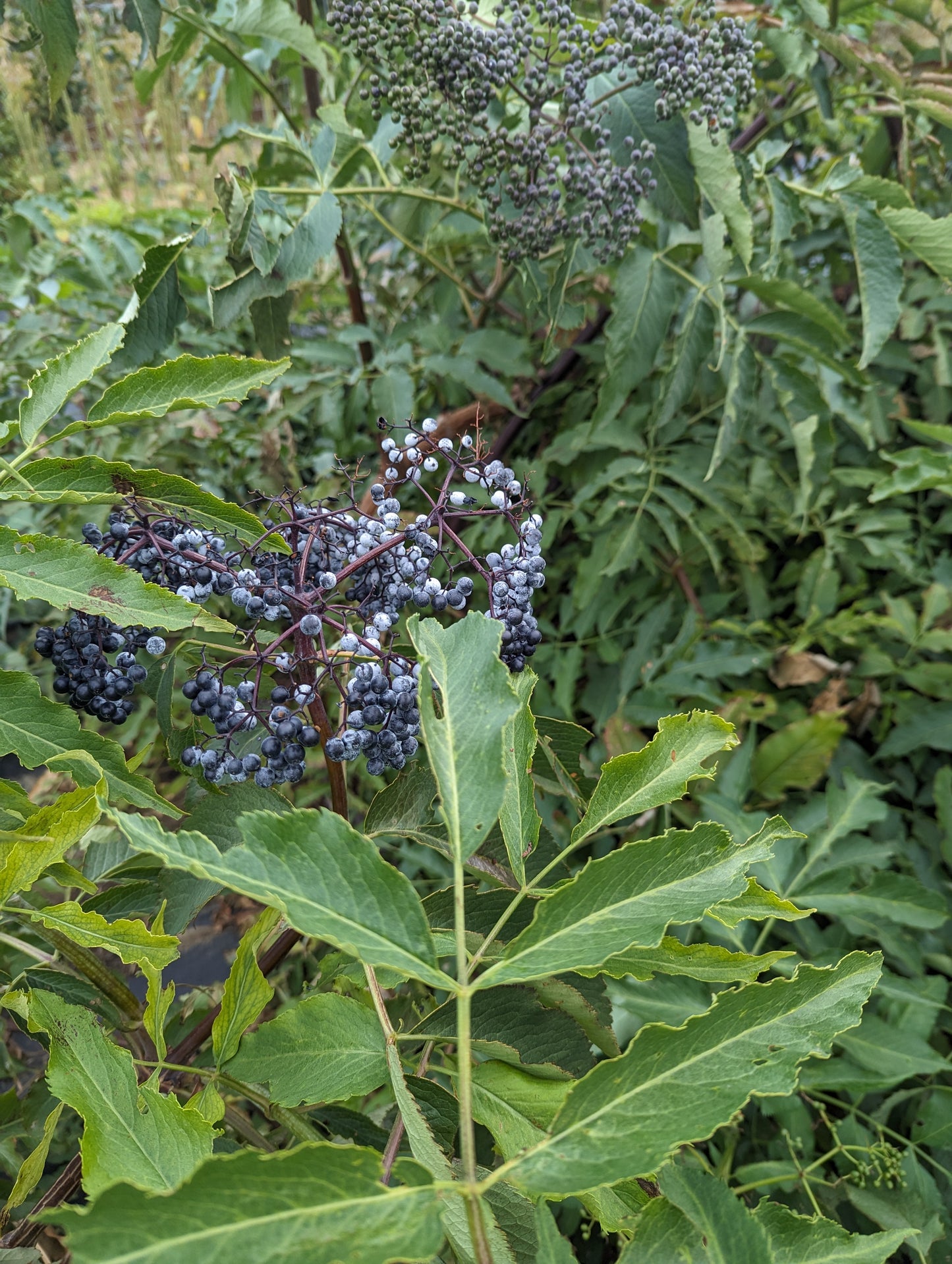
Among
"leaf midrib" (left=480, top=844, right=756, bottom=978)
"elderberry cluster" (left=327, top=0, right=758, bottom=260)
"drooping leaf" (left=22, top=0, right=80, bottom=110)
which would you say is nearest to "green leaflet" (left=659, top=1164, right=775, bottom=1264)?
"leaf midrib" (left=480, top=844, right=756, bottom=978)

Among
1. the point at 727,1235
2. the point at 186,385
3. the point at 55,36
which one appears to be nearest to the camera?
the point at 727,1235

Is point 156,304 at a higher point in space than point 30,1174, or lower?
higher

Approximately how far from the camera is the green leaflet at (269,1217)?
9.9 inches

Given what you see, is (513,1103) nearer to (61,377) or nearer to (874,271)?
(61,377)

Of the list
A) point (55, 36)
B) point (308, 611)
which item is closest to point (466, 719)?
point (308, 611)

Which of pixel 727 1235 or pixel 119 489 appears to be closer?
pixel 727 1235

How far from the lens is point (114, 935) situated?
18.8 inches

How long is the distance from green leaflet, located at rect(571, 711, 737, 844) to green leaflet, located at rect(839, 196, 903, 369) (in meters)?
0.78

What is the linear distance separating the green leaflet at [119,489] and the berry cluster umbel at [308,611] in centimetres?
1

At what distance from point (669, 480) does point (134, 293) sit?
877 mm

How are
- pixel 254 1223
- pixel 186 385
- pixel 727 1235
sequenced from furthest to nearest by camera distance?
pixel 186 385, pixel 727 1235, pixel 254 1223

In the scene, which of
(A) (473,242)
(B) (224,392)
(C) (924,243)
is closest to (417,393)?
(A) (473,242)

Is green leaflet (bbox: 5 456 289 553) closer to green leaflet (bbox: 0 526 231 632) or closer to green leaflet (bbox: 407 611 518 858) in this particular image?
green leaflet (bbox: 0 526 231 632)

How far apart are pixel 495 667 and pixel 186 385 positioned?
12.7 inches
